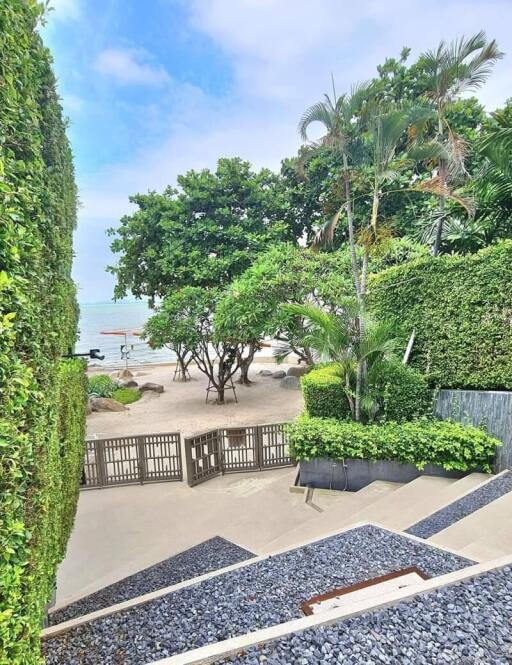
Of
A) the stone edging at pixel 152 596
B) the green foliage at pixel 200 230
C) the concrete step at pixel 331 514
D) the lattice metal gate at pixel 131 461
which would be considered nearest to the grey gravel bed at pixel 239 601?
the stone edging at pixel 152 596

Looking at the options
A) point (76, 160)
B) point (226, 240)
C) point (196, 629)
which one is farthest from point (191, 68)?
point (196, 629)

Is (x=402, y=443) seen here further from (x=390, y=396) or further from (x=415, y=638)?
(x=415, y=638)

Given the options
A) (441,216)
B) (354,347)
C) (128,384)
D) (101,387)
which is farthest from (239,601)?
(128,384)

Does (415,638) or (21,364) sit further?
(415,638)

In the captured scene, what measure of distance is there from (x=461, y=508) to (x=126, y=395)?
11.0m

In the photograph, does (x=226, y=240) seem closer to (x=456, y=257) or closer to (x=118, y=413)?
(x=118, y=413)

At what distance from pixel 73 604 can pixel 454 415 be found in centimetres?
551

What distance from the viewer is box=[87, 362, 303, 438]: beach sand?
923 centimetres

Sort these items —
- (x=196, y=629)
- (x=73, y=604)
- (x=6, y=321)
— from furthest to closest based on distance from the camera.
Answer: (x=73, y=604), (x=196, y=629), (x=6, y=321)

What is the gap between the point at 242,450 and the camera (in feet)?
21.8

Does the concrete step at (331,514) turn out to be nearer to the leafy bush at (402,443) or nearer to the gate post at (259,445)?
the leafy bush at (402,443)

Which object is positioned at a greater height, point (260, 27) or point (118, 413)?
point (260, 27)

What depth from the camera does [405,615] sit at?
6.51ft

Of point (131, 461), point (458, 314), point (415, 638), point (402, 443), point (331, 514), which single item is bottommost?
point (331, 514)
